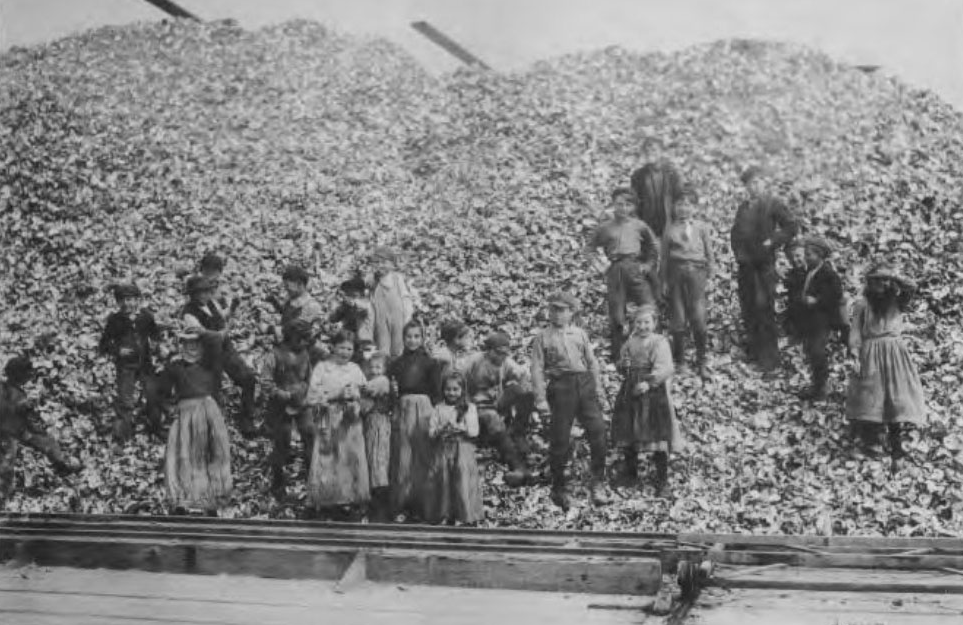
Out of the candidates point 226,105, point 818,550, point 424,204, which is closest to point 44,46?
point 226,105

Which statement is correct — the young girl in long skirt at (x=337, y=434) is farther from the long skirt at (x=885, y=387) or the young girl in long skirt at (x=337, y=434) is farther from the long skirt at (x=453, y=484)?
the long skirt at (x=885, y=387)

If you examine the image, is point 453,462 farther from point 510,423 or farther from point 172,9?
point 172,9

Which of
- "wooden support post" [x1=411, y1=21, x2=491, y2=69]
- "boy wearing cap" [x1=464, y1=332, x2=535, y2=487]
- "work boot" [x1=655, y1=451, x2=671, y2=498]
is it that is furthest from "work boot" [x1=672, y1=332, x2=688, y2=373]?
"wooden support post" [x1=411, y1=21, x2=491, y2=69]

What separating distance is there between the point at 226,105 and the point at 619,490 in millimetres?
3729

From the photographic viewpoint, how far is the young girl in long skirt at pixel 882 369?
5.08 meters

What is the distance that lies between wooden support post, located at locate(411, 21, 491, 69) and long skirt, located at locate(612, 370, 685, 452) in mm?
1600

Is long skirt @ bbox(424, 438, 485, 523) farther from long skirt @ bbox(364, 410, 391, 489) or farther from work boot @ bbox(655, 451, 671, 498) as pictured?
work boot @ bbox(655, 451, 671, 498)

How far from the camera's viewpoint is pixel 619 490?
5.28 m

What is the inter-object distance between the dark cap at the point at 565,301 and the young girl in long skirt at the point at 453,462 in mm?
564

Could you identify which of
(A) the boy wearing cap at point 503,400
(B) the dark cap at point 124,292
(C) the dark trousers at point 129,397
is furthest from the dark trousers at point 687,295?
(B) the dark cap at point 124,292

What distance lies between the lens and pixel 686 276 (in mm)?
5660

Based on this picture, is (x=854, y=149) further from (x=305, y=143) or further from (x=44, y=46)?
(x=44, y=46)

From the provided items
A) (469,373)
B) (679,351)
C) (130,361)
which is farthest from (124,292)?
(679,351)

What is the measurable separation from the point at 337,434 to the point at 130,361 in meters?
1.09
